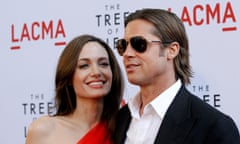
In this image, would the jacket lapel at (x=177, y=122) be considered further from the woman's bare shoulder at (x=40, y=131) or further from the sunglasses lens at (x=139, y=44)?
the woman's bare shoulder at (x=40, y=131)

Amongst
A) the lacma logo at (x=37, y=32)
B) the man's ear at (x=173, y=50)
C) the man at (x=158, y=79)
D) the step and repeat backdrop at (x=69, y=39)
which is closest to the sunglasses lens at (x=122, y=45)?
the man at (x=158, y=79)


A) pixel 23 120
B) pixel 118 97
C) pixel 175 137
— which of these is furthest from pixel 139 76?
pixel 23 120

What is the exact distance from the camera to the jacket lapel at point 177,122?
1556mm

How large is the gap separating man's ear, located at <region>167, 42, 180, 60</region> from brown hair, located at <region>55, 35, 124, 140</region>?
32 centimetres

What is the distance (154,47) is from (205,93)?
0.49 metres

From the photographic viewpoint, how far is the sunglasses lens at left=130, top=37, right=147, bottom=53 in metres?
1.66

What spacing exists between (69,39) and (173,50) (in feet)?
2.55

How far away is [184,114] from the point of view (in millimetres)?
1590

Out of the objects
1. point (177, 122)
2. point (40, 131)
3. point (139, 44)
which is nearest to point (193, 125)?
point (177, 122)

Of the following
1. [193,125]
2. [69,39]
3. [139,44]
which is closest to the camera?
[193,125]

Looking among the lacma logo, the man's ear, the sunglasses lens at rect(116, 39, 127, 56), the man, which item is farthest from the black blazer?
the lacma logo

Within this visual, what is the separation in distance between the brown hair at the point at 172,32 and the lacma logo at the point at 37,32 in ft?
2.42

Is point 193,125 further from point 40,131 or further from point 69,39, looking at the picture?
point 69,39

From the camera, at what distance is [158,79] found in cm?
167
